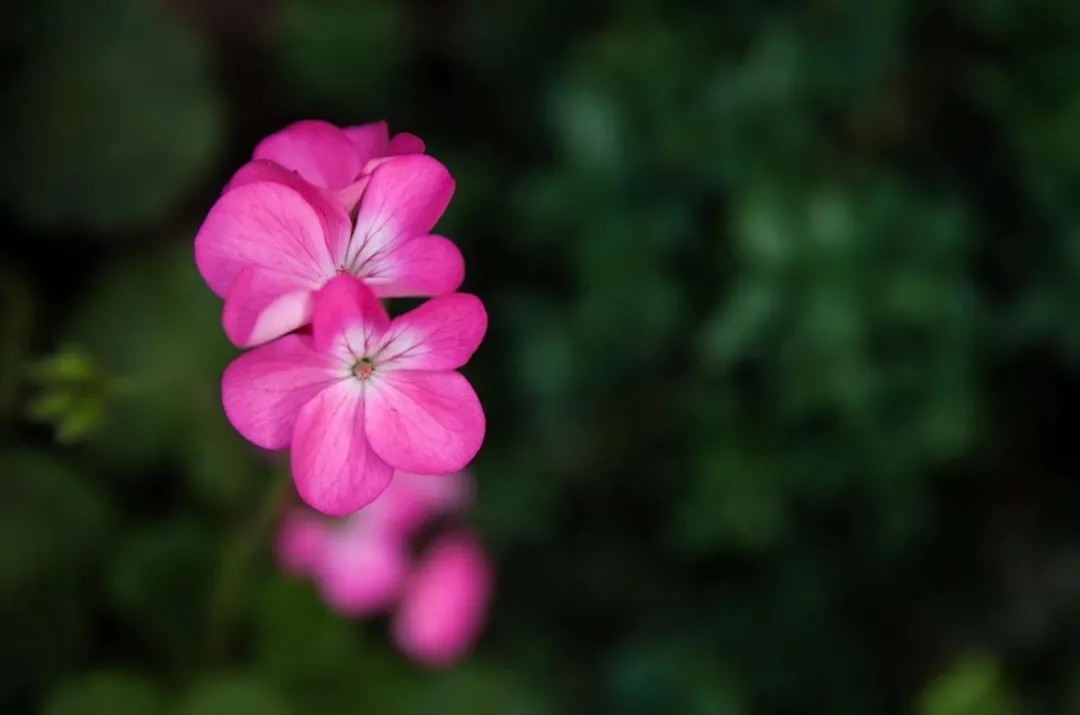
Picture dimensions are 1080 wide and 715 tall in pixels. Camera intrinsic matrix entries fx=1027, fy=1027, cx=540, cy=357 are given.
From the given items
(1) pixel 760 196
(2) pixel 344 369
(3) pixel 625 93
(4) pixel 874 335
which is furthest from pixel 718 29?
(2) pixel 344 369

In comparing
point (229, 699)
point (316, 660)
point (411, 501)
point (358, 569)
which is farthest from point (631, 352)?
point (229, 699)

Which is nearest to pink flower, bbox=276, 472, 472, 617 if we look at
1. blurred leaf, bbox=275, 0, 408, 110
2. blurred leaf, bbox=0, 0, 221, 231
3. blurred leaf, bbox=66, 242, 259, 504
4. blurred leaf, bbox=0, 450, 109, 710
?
blurred leaf, bbox=66, 242, 259, 504

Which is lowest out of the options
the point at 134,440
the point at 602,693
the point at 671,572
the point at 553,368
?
the point at 602,693

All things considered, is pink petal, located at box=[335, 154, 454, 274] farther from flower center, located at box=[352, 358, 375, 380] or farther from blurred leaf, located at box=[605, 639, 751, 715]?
blurred leaf, located at box=[605, 639, 751, 715]

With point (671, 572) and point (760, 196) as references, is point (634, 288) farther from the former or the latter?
point (671, 572)

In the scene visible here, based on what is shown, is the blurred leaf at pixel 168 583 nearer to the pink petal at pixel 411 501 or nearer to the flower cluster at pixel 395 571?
the flower cluster at pixel 395 571

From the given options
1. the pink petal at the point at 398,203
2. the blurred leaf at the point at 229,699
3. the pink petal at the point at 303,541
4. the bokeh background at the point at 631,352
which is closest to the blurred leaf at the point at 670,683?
the bokeh background at the point at 631,352
